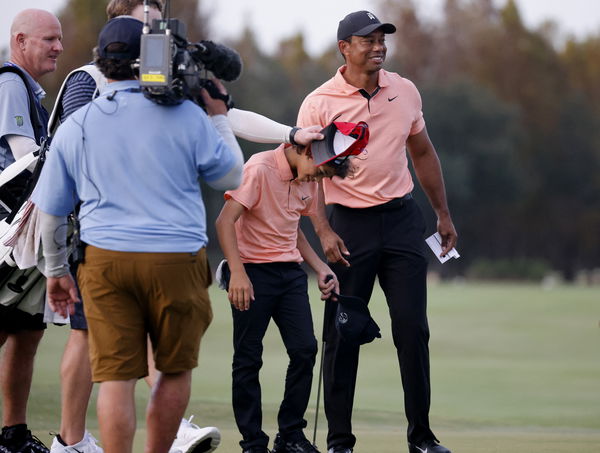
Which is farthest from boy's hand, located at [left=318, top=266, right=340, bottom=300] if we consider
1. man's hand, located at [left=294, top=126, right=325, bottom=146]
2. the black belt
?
man's hand, located at [left=294, top=126, right=325, bottom=146]

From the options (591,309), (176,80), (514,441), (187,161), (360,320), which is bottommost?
(591,309)

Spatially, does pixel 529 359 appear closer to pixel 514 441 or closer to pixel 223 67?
pixel 514 441

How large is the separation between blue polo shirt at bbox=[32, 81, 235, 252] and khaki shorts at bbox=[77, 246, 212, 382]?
6 centimetres

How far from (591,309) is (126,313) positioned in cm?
2139

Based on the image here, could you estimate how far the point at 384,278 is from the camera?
19.8ft

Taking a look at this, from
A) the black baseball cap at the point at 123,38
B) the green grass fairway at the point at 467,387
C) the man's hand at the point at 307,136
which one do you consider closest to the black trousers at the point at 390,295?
the green grass fairway at the point at 467,387

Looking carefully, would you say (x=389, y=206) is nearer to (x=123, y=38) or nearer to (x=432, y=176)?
(x=432, y=176)

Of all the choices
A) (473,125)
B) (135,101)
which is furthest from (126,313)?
(473,125)

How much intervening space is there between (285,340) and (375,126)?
46.2 inches

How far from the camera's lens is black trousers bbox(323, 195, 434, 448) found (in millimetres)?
5883

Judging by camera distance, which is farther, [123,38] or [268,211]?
[268,211]

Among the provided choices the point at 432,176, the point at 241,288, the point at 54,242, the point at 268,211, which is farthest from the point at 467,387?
the point at 54,242

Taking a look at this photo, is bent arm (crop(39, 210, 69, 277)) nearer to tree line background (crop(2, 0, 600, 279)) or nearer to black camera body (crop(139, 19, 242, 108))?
black camera body (crop(139, 19, 242, 108))

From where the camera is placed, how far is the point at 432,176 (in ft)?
20.6
